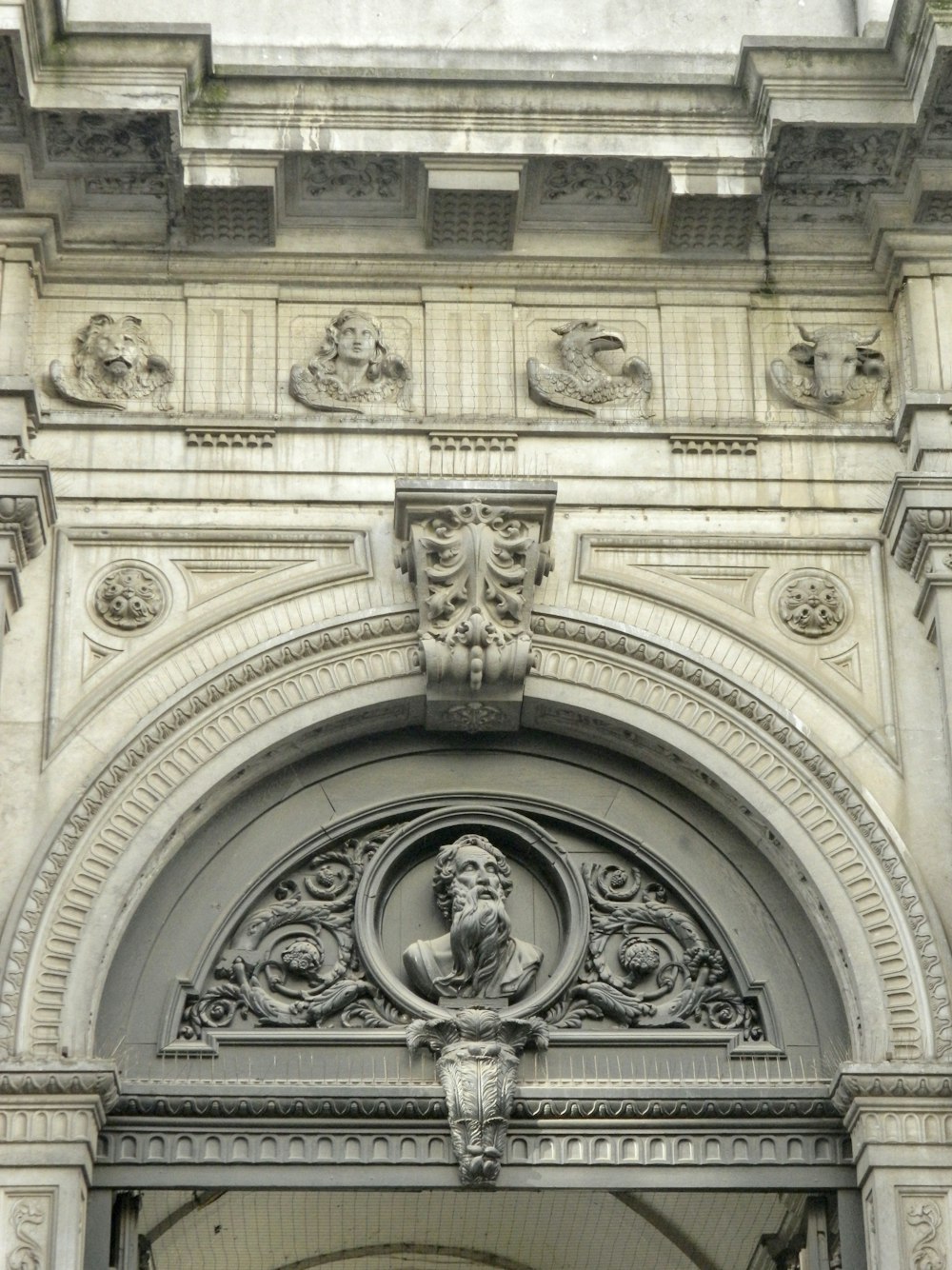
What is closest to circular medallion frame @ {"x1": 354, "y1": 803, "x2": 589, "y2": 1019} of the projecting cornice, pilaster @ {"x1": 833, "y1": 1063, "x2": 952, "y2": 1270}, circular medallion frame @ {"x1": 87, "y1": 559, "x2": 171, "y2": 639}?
pilaster @ {"x1": 833, "y1": 1063, "x2": 952, "y2": 1270}

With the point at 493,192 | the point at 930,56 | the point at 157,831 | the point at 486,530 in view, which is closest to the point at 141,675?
the point at 157,831

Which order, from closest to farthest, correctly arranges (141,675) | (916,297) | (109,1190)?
(109,1190) → (141,675) → (916,297)

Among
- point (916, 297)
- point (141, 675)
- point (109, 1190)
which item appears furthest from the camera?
point (916, 297)

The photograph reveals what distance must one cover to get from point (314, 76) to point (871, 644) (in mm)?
4485

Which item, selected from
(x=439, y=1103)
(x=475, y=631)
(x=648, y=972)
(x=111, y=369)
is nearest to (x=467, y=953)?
(x=439, y=1103)

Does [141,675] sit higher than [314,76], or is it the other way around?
[314,76]

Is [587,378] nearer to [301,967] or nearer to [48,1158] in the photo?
[301,967]

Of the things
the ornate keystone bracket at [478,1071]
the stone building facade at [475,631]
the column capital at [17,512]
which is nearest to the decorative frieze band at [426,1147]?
the stone building facade at [475,631]

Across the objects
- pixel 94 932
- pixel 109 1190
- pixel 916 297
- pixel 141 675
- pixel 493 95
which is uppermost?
pixel 493 95

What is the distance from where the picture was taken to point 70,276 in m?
14.3

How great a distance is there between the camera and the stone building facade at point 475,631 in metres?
12.6

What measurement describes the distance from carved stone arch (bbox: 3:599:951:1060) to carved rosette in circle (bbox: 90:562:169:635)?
534mm

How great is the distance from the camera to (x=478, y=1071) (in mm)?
12641

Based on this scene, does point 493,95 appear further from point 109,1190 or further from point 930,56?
point 109,1190
